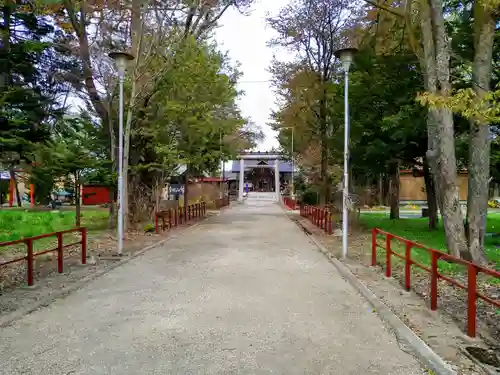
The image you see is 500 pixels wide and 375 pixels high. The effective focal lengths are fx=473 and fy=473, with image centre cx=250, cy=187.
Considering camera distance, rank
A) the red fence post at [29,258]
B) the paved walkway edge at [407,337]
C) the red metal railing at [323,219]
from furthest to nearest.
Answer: the red metal railing at [323,219], the red fence post at [29,258], the paved walkway edge at [407,337]

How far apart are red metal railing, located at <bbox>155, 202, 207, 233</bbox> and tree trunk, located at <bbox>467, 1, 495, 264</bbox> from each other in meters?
11.1

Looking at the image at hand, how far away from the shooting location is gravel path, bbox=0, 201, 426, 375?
4.67 metres

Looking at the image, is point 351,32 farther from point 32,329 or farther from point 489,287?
point 32,329

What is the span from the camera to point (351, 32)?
22906 mm

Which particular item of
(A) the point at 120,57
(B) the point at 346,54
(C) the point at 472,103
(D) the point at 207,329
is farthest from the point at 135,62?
(D) the point at 207,329

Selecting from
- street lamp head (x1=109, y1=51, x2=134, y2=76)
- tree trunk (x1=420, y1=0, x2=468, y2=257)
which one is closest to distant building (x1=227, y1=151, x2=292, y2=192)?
street lamp head (x1=109, y1=51, x2=134, y2=76)

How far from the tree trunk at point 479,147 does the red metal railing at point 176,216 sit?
36.5 feet

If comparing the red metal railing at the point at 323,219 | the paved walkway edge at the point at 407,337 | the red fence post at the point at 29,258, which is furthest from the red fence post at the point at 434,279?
the red metal railing at the point at 323,219

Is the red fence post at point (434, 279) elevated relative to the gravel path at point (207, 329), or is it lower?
elevated

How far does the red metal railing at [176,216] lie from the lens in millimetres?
18969

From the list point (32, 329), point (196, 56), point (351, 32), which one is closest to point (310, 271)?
point (32, 329)

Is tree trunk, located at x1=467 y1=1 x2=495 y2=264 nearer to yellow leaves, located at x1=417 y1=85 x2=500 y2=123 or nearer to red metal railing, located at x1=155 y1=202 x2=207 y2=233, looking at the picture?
yellow leaves, located at x1=417 y1=85 x2=500 y2=123

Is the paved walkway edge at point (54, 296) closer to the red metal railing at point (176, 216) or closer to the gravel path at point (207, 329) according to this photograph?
the gravel path at point (207, 329)

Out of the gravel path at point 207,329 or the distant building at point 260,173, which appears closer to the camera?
the gravel path at point 207,329
